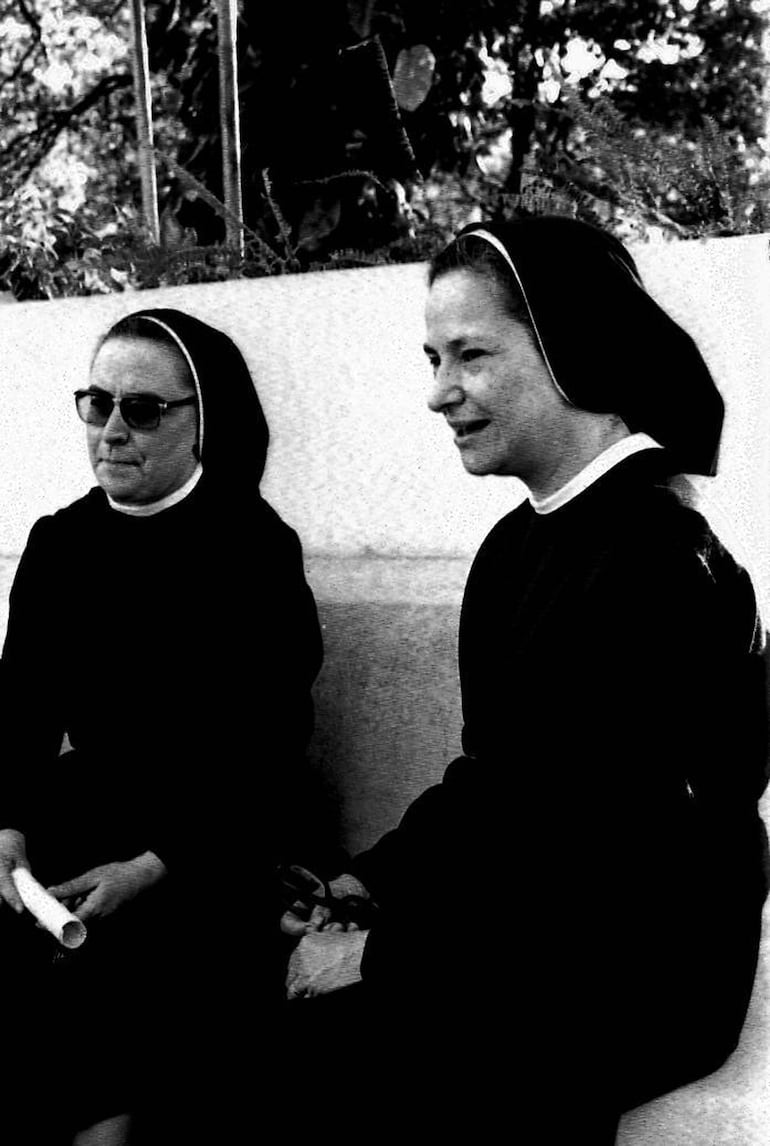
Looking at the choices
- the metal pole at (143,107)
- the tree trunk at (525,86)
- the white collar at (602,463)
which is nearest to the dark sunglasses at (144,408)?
the white collar at (602,463)

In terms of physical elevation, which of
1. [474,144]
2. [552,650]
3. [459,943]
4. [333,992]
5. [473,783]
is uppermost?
[474,144]

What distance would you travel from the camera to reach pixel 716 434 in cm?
213

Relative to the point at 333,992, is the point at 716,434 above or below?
above

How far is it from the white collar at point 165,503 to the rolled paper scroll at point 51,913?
93 centimetres

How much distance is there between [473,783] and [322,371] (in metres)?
1.51

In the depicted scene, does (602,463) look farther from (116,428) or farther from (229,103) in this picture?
(229,103)

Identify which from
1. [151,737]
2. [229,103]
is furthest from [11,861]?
[229,103]

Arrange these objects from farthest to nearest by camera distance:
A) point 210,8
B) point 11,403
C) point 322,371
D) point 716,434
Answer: point 210,8 → point 11,403 → point 322,371 → point 716,434

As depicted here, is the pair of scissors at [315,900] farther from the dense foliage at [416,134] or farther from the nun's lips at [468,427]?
the dense foliage at [416,134]

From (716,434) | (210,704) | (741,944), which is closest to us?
(741,944)

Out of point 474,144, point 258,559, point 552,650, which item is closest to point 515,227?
point 552,650

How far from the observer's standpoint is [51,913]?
8.29 feet

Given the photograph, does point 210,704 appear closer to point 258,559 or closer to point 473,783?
point 258,559

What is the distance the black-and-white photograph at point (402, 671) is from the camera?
1944 mm
